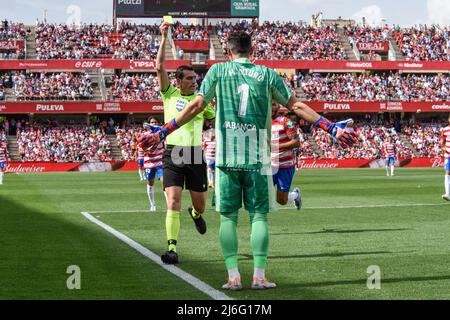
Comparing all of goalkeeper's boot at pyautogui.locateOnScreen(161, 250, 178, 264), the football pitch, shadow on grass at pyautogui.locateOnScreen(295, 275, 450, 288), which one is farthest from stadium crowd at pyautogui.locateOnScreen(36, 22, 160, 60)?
shadow on grass at pyautogui.locateOnScreen(295, 275, 450, 288)

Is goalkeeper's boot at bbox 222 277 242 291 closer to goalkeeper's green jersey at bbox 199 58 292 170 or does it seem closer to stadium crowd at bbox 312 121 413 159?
goalkeeper's green jersey at bbox 199 58 292 170

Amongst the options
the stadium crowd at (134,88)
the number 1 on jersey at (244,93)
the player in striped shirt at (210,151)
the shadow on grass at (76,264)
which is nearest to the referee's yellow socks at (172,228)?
the shadow on grass at (76,264)

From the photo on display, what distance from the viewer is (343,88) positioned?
232 ft

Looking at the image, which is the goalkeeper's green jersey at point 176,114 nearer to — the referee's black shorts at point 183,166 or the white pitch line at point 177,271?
the referee's black shorts at point 183,166

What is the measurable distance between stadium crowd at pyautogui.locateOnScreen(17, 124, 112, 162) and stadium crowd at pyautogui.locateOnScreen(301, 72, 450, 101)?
757 inches

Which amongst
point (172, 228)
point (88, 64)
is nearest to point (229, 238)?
point (172, 228)

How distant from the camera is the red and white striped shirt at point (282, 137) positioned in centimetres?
1386

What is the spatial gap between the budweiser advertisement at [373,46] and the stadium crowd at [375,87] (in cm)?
261

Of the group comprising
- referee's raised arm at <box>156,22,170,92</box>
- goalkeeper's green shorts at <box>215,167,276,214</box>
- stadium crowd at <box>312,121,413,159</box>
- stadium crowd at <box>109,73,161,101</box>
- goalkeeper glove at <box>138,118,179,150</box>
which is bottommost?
stadium crowd at <box>312,121,413,159</box>

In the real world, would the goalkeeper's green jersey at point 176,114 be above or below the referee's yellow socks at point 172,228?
above

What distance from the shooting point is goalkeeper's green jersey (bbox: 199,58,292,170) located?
7820 millimetres

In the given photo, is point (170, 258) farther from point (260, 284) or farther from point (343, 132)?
point (343, 132)

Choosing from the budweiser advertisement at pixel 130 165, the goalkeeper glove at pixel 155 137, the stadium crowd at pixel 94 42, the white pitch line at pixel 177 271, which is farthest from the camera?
the stadium crowd at pixel 94 42
